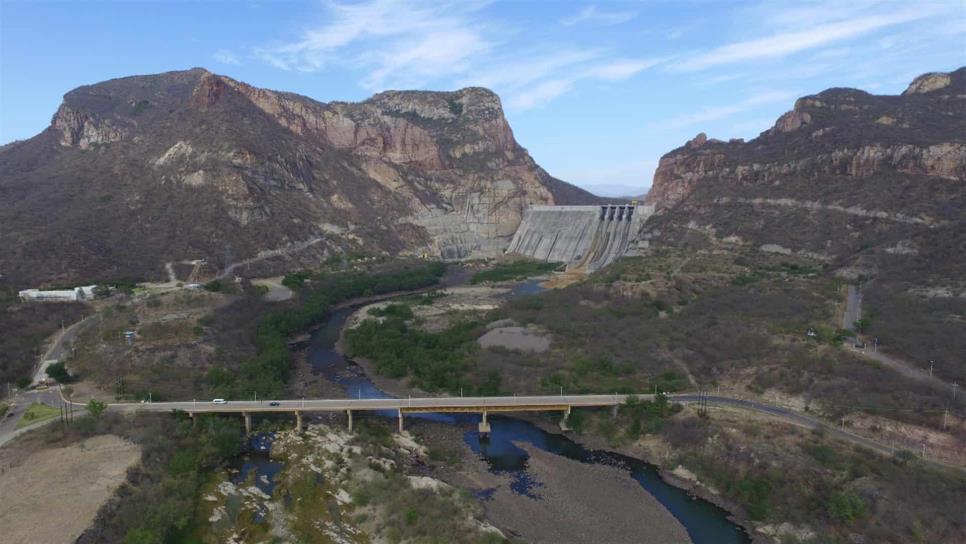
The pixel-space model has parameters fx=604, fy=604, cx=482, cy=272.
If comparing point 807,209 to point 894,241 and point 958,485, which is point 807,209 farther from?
point 958,485

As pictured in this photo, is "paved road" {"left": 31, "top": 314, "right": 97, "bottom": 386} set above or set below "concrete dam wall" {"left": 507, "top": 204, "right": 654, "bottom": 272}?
below

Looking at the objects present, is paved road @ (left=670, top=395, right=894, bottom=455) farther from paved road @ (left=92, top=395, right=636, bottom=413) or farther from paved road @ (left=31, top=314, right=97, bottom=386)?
paved road @ (left=31, top=314, right=97, bottom=386)

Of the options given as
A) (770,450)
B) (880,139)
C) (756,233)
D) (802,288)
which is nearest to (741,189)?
(756,233)

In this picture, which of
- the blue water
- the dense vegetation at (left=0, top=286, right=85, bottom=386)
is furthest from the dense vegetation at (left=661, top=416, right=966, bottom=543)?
the dense vegetation at (left=0, top=286, right=85, bottom=386)

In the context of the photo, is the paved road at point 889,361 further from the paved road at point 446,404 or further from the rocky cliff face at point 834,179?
the rocky cliff face at point 834,179

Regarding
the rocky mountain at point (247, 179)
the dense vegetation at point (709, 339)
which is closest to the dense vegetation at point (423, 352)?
the dense vegetation at point (709, 339)
